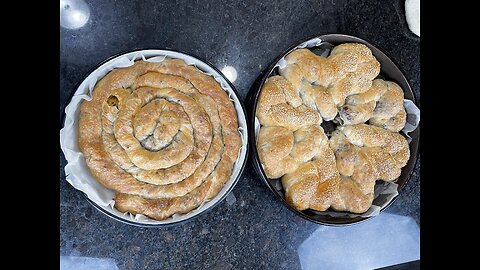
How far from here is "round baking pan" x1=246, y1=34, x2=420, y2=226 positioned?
1.76 meters

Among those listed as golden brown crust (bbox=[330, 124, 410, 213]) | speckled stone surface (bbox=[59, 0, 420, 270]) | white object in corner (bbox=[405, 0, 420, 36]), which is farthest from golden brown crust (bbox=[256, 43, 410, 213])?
white object in corner (bbox=[405, 0, 420, 36])

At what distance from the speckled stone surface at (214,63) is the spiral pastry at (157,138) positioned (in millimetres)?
197

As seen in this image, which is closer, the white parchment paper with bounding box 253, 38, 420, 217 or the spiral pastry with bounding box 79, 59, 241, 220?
the spiral pastry with bounding box 79, 59, 241, 220

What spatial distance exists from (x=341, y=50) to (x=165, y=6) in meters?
0.70

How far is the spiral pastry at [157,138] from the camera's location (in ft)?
5.18

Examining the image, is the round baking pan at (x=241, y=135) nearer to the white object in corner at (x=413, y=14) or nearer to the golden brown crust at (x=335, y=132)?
the golden brown crust at (x=335, y=132)

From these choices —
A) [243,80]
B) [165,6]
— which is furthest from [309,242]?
[165,6]

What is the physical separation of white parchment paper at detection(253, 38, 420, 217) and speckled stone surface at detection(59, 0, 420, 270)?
0.12 meters

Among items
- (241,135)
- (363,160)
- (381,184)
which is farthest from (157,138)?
(381,184)

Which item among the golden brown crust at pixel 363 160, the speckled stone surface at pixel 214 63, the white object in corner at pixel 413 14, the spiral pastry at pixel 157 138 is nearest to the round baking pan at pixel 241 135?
the spiral pastry at pixel 157 138

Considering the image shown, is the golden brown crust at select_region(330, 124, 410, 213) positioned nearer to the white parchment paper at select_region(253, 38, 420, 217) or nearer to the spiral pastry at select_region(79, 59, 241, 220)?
the white parchment paper at select_region(253, 38, 420, 217)

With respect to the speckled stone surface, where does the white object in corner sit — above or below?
above

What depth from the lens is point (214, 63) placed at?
192 centimetres

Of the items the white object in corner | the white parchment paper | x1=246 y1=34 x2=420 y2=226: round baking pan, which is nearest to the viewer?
x1=246 y1=34 x2=420 y2=226: round baking pan
